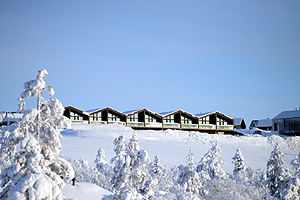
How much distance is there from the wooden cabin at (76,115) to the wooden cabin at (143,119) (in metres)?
7.56

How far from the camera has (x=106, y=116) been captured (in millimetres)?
64312

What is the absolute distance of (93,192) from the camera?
19.6 meters

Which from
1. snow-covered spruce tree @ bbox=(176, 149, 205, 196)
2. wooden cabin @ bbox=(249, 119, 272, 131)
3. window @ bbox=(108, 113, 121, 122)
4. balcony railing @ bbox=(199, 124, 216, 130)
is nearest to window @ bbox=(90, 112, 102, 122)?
window @ bbox=(108, 113, 121, 122)

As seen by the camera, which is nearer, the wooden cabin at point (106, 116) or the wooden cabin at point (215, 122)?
the wooden cabin at point (106, 116)

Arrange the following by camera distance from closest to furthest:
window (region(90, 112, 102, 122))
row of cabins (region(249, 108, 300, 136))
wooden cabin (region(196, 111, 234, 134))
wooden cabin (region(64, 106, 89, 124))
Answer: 1. wooden cabin (region(64, 106, 89, 124))
2. window (region(90, 112, 102, 122))
3. row of cabins (region(249, 108, 300, 136))
4. wooden cabin (region(196, 111, 234, 134))

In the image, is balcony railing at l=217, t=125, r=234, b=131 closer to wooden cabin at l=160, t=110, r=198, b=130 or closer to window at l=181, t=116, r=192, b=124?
wooden cabin at l=160, t=110, r=198, b=130

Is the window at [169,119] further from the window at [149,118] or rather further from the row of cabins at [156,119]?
the window at [149,118]

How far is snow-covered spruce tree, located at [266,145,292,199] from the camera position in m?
27.8

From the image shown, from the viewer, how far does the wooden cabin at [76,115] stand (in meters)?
60.9

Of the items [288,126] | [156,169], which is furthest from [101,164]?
[288,126]

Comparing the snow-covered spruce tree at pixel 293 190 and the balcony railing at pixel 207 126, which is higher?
the balcony railing at pixel 207 126

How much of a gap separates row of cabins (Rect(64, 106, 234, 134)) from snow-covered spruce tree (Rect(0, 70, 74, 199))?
51.1m

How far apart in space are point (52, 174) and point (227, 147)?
46157 mm

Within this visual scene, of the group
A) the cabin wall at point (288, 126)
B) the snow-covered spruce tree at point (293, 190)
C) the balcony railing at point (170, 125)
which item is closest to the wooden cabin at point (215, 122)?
the balcony railing at point (170, 125)
